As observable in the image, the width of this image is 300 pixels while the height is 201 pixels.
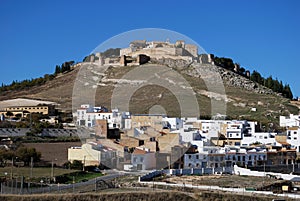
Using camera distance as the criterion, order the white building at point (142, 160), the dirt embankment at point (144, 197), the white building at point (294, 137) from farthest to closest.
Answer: the white building at point (294, 137) < the white building at point (142, 160) < the dirt embankment at point (144, 197)

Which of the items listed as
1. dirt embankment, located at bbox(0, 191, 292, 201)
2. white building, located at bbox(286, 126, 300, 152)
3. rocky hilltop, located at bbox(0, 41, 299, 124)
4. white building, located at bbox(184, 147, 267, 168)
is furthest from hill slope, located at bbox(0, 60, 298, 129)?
dirt embankment, located at bbox(0, 191, 292, 201)

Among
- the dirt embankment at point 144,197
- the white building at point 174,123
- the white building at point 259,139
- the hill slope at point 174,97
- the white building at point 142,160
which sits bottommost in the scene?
the dirt embankment at point 144,197

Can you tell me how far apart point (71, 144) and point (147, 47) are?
35.3m

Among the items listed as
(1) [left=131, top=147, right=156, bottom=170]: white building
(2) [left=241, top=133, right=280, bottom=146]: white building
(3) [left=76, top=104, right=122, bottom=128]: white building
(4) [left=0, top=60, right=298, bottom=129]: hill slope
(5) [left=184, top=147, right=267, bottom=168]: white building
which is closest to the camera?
(1) [left=131, top=147, right=156, bottom=170]: white building

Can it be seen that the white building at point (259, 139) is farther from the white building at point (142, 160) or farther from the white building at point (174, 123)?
the white building at point (142, 160)

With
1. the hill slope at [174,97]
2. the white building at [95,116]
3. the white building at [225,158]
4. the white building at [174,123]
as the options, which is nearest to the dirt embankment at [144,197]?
the white building at [225,158]

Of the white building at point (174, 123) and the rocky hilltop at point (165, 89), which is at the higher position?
the rocky hilltop at point (165, 89)

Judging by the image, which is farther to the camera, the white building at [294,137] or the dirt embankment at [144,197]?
the white building at [294,137]

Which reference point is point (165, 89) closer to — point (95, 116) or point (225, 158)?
point (95, 116)

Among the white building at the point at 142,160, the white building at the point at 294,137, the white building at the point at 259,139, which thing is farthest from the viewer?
the white building at the point at 259,139

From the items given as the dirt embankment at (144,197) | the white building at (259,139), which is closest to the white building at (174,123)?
the white building at (259,139)

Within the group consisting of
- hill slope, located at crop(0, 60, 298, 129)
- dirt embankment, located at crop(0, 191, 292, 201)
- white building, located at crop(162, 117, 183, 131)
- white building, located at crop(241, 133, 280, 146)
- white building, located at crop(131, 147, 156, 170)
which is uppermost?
hill slope, located at crop(0, 60, 298, 129)

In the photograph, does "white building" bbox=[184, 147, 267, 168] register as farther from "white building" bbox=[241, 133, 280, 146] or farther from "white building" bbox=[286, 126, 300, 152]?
"white building" bbox=[286, 126, 300, 152]

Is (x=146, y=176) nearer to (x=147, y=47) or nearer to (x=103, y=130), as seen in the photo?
(x=103, y=130)
